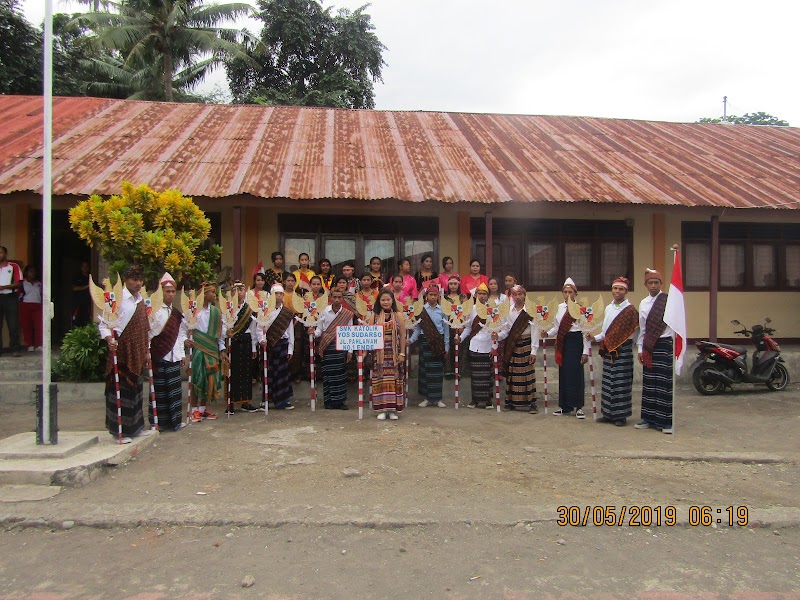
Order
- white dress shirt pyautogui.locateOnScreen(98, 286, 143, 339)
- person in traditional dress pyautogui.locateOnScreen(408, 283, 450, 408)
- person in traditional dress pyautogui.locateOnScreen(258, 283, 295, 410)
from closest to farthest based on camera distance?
white dress shirt pyautogui.locateOnScreen(98, 286, 143, 339) → person in traditional dress pyautogui.locateOnScreen(258, 283, 295, 410) → person in traditional dress pyautogui.locateOnScreen(408, 283, 450, 408)

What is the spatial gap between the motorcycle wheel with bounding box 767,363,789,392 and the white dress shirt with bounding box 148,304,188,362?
25.9 feet

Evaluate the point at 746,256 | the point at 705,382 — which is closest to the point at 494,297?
the point at 705,382

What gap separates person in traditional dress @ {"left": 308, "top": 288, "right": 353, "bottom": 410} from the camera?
7.24m

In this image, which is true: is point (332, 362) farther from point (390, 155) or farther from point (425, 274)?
point (390, 155)

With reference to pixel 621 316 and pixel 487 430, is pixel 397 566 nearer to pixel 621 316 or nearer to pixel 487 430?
pixel 487 430

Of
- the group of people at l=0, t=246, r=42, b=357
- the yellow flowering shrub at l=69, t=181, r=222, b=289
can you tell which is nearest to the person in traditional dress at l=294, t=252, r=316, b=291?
the yellow flowering shrub at l=69, t=181, r=222, b=289

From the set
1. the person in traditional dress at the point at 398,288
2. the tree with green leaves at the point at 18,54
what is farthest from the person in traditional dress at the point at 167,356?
the tree with green leaves at the point at 18,54

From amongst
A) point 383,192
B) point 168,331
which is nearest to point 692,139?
point 383,192

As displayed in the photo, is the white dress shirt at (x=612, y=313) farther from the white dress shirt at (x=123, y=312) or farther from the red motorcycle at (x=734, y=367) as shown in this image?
the white dress shirt at (x=123, y=312)

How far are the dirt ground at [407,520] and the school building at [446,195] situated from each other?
13.2 feet

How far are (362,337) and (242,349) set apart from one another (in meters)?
1.47

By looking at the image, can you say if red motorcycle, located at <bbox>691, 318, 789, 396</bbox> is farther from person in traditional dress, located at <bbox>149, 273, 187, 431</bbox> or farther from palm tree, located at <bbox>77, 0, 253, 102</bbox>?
palm tree, located at <bbox>77, 0, 253, 102</bbox>
